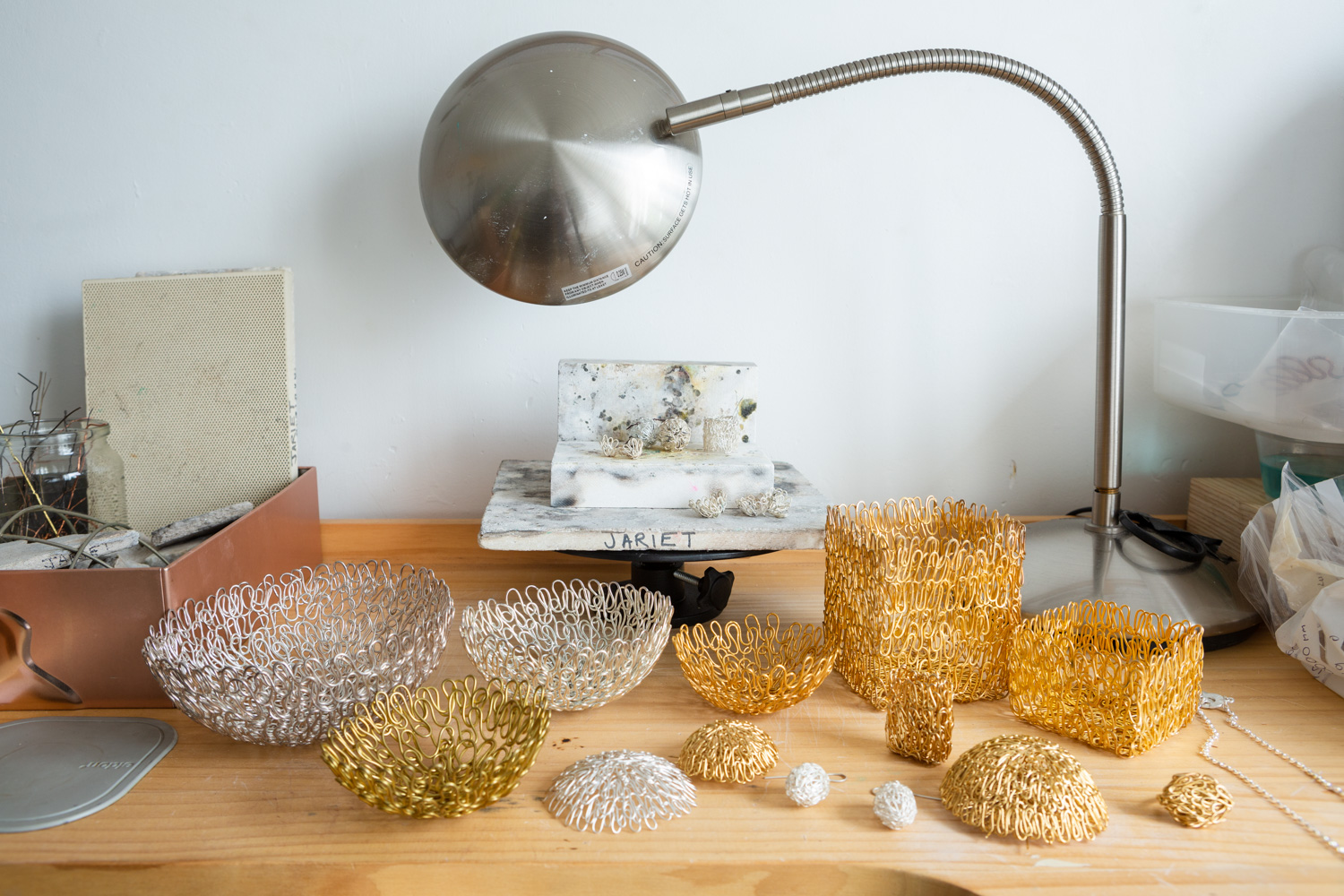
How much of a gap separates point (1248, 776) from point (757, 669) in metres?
0.36

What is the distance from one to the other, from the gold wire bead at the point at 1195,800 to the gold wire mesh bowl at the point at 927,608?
0.52ft

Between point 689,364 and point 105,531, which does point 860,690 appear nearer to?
point 689,364

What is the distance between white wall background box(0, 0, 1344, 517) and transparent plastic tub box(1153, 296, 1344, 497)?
14cm

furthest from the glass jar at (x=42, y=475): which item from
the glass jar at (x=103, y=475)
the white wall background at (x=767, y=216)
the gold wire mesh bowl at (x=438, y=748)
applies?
the gold wire mesh bowl at (x=438, y=748)

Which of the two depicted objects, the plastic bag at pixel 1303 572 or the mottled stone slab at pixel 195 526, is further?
the mottled stone slab at pixel 195 526

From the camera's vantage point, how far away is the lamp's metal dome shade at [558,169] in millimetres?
732

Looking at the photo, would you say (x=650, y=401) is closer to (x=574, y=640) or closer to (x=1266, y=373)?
(x=574, y=640)

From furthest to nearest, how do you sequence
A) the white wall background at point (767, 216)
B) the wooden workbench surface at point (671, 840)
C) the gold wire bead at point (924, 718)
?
the white wall background at point (767, 216) → the gold wire bead at point (924, 718) → the wooden workbench surface at point (671, 840)

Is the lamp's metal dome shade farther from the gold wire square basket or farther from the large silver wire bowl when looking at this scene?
the gold wire square basket

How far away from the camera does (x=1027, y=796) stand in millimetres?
523

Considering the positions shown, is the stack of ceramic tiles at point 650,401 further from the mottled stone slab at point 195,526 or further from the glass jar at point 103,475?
the glass jar at point 103,475

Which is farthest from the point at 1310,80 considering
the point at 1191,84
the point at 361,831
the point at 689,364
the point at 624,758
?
the point at 361,831

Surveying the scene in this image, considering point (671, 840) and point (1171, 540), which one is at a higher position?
point (1171, 540)

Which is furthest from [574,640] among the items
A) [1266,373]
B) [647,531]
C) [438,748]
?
[1266,373]
